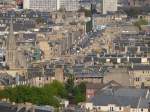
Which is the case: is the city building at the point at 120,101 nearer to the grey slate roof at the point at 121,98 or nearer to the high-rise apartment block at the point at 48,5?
the grey slate roof at the point at 121,98

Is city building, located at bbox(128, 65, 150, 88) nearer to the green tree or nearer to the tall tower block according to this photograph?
the tall tower block

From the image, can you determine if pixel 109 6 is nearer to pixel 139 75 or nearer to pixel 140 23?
pixel 140 23

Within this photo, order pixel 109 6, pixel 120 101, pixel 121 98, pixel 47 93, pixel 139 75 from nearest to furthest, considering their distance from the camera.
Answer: pixel 120 101, pixel 121 98, pixel 47 93, pixel 139 75, pixel 109 6

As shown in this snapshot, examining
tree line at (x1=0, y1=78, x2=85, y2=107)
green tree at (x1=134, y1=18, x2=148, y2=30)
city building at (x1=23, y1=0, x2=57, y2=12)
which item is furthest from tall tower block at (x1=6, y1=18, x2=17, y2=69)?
city building at (x1=23, y1=0, x2=57, y2=12)

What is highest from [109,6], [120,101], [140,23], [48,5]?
[120,101]

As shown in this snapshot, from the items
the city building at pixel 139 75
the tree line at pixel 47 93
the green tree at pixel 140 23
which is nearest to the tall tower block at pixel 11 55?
the city building at pixel 139 75

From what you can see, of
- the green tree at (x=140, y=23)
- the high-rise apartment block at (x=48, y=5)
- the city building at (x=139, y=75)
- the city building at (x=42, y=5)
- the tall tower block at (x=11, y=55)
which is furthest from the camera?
the city building at (x=42, y=5)

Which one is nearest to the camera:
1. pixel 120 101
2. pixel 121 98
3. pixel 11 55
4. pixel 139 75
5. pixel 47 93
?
pixel 120 101

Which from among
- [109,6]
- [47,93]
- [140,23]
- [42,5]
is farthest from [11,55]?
[109,6]
